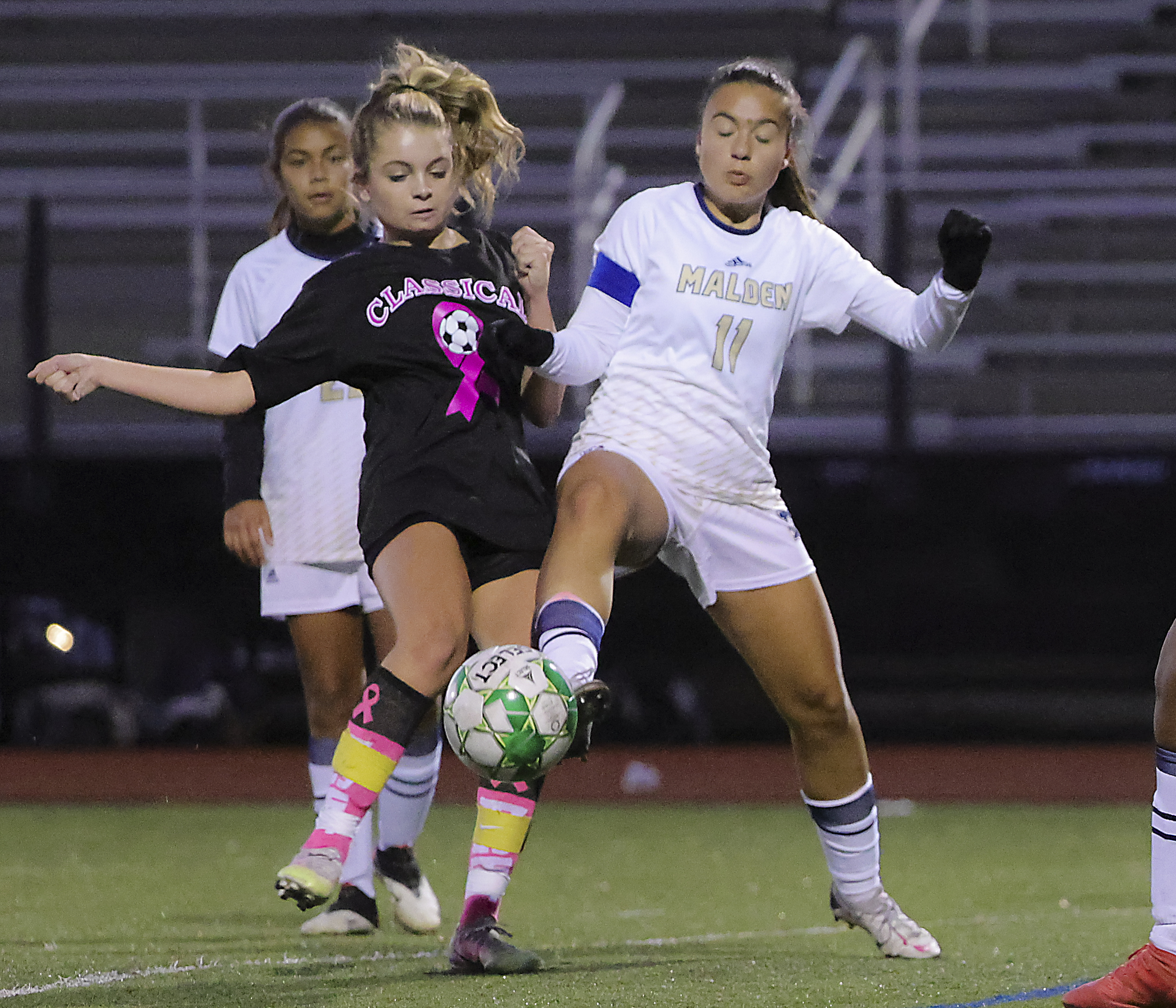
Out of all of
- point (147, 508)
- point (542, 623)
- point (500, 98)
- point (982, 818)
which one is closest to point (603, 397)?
point (542, 623)

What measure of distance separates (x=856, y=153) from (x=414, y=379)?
7.55m

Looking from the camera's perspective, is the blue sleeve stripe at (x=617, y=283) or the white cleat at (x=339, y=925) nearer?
the blue sleeve stripe at (x=617, y=283)

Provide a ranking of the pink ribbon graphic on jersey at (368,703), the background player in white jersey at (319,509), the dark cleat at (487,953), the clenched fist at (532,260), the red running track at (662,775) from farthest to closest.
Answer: the red running track at (662,775) → the background player in white jersey at (319,509) → the clenched fist at (532,260) → the dark cleat at (487,953) → the pink ribbon graphic on jersey at (368,703)

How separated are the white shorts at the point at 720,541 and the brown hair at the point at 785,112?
0.70 meters

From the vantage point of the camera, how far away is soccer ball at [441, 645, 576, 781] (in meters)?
3.29

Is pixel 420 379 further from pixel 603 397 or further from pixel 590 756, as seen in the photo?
pixel 590 756

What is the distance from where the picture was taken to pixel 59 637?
29.1ft

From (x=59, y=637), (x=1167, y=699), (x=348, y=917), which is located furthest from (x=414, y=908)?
(x=59, y=637)

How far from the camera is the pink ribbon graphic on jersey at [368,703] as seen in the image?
342cm

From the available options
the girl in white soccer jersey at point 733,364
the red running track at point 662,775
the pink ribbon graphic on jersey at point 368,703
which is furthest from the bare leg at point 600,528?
the red running track at point 662,775

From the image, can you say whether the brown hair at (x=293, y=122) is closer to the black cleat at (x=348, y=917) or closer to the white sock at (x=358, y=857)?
the white sock at (x=358, y=857)

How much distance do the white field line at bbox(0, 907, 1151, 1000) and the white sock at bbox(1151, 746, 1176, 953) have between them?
132 cm

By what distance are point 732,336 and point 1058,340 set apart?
24.4 feet

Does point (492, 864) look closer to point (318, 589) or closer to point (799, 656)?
point (799, 656)
